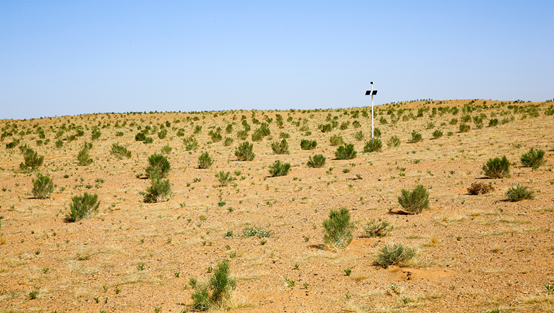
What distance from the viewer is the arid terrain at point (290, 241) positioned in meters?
7.17

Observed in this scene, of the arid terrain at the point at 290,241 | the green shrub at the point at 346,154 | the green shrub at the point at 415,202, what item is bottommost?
the arid terrain at the point at 290,241

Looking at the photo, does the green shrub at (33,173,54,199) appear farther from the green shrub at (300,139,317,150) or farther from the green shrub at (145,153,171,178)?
the green shrub at (300,139,317,150)

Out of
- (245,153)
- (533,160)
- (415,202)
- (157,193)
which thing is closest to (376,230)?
(415,202)

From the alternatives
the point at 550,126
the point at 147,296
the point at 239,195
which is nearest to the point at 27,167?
the point at 239,195

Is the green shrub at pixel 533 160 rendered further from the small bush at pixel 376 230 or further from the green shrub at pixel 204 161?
the green shrub at pixel 204 161

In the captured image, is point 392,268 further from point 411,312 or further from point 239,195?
point 239,195

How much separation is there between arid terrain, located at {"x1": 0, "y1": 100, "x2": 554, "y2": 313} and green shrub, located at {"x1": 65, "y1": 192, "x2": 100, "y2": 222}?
27 cm

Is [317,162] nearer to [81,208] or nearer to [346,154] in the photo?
[346,154]

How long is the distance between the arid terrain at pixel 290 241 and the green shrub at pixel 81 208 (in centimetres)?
27

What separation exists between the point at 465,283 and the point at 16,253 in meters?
10.9

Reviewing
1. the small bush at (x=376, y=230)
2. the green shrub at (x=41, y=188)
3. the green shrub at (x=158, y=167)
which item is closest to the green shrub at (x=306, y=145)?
the green shrub at (x=158, y=167)

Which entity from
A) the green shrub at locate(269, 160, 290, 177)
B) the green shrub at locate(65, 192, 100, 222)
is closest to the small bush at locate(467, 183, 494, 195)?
the green shrub at locate(269, 160, 290, 177)

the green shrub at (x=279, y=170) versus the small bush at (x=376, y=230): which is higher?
the green shrub at (x=279, y=170)

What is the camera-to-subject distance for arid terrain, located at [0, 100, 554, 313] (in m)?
7.17
